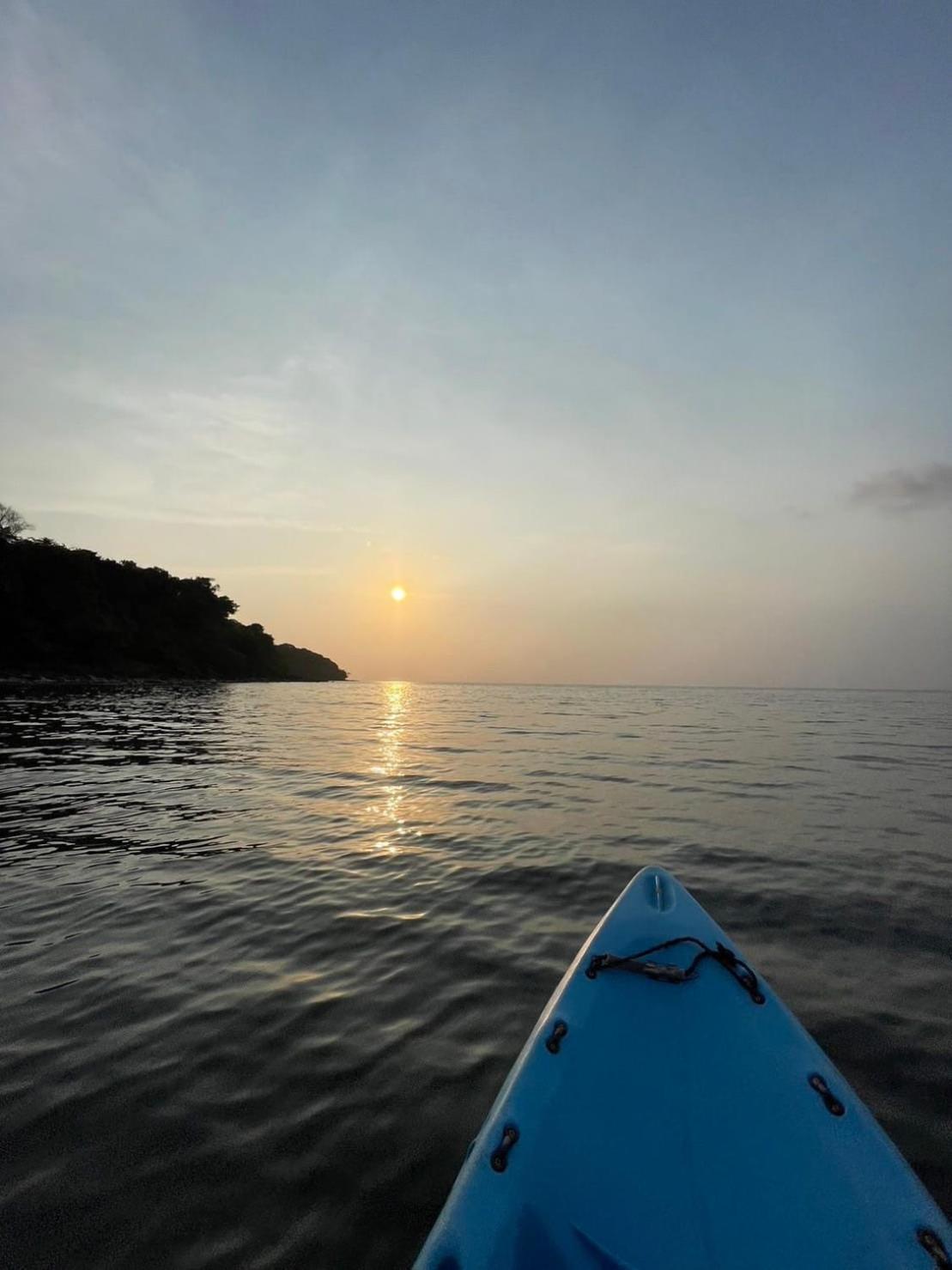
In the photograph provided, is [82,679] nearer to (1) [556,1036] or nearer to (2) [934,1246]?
(1) [556,1036]

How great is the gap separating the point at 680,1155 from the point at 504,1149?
0.73 metres

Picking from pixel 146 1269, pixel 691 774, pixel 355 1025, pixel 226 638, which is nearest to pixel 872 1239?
pixel 146 1269

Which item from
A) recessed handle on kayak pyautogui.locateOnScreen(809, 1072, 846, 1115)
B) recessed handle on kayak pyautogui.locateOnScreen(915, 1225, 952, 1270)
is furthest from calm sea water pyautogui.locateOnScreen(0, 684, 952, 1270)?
recessed handle on kayak pyautogui.locateOnScreen(915, 1225, 952, 1270)

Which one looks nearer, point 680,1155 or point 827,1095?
point 680,1155

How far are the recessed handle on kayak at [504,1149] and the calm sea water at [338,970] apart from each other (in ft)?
2.35

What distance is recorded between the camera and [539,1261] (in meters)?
1.99

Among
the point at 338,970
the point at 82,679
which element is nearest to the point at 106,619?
the point at 82,679

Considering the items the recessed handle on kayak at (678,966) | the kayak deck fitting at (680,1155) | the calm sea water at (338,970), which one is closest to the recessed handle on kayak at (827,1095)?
the kayak deck fitting at (680,1155)

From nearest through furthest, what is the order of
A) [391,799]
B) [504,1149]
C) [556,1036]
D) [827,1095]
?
[504,1149], [827,1095], [556,1036], [391,799]

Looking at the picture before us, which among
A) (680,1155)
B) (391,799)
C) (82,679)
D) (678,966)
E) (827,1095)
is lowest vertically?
(82,679)

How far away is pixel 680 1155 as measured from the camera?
238 centimetres

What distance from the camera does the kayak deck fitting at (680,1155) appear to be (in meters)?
2.02

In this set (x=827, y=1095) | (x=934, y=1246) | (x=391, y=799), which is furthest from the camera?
(x=391, y=799)

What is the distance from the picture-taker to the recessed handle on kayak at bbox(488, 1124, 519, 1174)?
2283 millimetres
